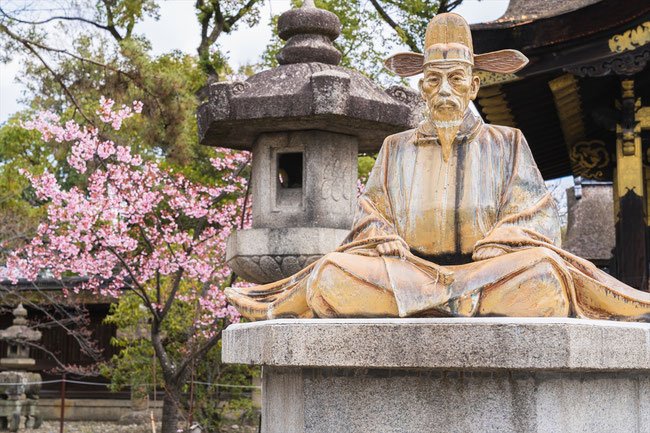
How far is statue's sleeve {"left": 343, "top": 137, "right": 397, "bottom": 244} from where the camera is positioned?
357 cm

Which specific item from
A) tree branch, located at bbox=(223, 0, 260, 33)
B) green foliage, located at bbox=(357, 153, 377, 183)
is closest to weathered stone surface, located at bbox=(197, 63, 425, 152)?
green foliage, located at bbox=(357, 153, 377, 183)

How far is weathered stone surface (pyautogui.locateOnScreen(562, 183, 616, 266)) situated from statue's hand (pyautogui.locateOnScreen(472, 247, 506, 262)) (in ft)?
28.6

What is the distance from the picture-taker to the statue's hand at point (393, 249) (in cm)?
331

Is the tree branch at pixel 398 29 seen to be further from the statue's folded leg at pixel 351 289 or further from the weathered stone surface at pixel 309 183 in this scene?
the statue's folded leg at pixel 351 289

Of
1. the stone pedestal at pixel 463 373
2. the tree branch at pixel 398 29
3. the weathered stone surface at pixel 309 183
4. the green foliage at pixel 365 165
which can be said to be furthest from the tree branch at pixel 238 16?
the stone pedestal at pixel 463 373

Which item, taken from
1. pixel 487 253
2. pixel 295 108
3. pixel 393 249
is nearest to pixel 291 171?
pixel 295 108

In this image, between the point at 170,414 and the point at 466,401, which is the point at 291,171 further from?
the point at 466,401

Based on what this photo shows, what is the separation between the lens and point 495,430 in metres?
2.89

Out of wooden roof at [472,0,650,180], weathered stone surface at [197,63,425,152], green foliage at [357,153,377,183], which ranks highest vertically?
green foliage at [357,153,377,183]

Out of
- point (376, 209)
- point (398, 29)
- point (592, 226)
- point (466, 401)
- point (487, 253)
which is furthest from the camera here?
point (398, 29)

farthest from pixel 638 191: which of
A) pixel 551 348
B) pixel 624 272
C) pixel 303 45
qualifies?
pixel 551 348

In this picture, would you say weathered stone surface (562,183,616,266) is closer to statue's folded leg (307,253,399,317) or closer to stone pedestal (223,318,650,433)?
stone pedestal (223,318,650,433)

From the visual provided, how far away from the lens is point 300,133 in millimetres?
6551

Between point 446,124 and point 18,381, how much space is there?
12432mm
